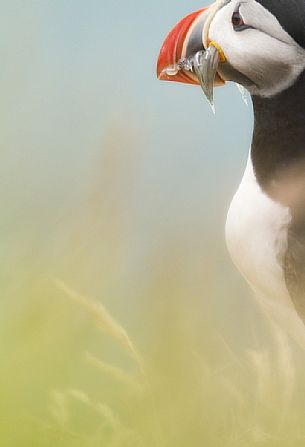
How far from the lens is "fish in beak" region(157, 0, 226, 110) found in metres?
0.83

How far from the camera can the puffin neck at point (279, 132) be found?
2.63ft

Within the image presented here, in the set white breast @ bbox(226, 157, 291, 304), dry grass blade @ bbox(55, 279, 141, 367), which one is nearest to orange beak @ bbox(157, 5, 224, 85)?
white breast @ bbox(226, 157, 291, 304)

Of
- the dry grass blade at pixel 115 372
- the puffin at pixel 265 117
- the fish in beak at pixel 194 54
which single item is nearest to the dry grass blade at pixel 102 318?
the dry grass blade at pixel 115 372

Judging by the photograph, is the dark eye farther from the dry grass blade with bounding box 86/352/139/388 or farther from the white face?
the dry grass blade with bounding box 86/352/139/388

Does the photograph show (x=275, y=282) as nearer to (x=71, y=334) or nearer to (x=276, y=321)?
(x=276, y=321)

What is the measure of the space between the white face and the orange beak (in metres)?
0.02

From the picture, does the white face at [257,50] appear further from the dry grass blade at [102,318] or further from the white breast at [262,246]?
the dry grass blade at [102,318]

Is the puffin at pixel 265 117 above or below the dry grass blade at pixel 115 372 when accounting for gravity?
above

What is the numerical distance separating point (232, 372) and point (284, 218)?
31 centimetres

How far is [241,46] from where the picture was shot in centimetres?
80

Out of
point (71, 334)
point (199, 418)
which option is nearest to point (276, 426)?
point (199, 418)

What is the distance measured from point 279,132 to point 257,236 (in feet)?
0.49

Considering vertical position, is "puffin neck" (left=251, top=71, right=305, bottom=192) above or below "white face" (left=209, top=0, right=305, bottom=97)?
below

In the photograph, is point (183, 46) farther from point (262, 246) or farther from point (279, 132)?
point (262, 246)
